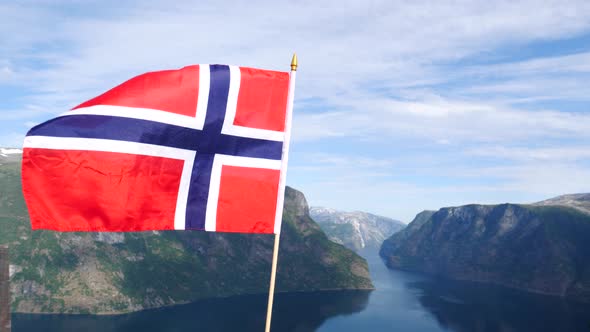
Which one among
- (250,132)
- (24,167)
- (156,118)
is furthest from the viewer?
(250,132)

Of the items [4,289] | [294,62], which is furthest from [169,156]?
[4,289]

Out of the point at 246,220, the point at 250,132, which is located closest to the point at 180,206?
the point at 246,220

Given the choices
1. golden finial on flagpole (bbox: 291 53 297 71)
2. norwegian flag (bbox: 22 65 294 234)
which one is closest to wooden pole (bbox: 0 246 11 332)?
norwegian flag (bbox: 22 65 294 234)

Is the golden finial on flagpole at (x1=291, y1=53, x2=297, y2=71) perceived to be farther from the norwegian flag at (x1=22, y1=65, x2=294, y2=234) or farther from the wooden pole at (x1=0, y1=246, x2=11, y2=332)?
the wooden pole at (x1=0, y1=246, x2=11, y2=332)

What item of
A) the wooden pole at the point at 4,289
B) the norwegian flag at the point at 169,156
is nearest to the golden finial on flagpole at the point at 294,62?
the norwegian flag at the point at 169,156

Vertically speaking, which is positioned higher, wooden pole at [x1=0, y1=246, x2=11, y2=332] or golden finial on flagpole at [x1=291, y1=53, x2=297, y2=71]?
golden finial on flagpole at [x1=291, y1=53, x2=297, y2=71]

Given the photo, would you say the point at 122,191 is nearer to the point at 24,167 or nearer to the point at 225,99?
the point at 24,167

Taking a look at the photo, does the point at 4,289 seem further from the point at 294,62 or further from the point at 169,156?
the point at 294,62
